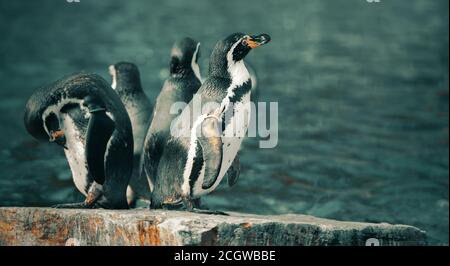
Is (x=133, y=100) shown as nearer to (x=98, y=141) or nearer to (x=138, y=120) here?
(x=138, y=120)

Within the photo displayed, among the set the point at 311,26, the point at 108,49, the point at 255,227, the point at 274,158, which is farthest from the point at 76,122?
the point at 311,26

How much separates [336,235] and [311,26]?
1866 centimetres

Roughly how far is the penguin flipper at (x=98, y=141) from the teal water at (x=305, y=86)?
3.11 feet

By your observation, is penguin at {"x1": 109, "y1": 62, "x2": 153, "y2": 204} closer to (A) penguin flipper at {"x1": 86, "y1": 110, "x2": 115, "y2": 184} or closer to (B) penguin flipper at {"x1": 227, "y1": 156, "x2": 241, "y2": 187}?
(B) penguin flipper at {"x1": 227, "y1": 156, "x2": 241, "y2": 187}

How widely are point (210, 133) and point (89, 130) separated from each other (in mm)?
614

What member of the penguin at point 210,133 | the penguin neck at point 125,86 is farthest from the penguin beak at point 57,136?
the penguin neck at point 125,86

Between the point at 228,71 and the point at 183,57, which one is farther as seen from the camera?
the point at 183,57

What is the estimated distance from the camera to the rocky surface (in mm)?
4965

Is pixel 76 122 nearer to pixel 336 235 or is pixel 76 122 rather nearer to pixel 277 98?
pixel 336 235

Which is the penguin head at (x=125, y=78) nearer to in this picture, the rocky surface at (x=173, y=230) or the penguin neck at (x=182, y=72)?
the penguin neck at (x=182, y=72)

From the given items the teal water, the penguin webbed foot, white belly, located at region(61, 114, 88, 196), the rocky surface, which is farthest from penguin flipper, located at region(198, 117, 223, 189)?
the teal water

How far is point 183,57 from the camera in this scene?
611cm

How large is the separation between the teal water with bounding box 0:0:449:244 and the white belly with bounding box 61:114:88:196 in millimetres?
756

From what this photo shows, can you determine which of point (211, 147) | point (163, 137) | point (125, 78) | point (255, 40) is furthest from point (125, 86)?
point (211, 147)
